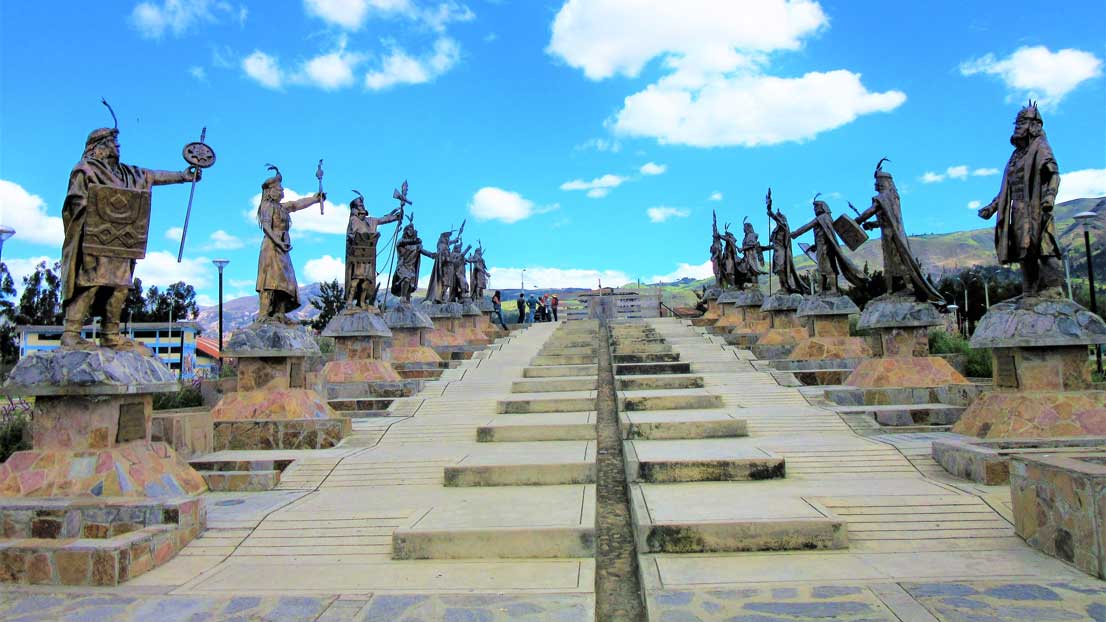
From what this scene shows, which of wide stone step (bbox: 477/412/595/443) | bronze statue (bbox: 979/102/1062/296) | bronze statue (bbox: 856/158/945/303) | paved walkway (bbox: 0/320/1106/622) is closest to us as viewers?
paved walkway (bbox: 0/320/1106/622)

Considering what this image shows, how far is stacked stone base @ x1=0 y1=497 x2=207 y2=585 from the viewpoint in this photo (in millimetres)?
4113

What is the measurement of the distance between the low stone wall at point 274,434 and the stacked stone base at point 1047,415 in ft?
23.2

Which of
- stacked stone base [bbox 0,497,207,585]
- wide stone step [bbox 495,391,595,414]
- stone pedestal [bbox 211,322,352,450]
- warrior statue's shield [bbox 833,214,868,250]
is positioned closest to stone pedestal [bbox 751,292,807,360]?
warrior statue's shield [bbox 833,214,868,250]

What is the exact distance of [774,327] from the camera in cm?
1548

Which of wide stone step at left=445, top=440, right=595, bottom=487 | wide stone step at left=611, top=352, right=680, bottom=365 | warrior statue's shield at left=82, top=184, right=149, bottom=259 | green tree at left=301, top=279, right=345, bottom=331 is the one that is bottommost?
wide stone step at left=445, top=440, right=595, bottom=487

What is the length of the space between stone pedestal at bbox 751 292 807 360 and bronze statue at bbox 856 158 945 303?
12.1 feet

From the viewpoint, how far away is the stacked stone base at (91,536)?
4.11m

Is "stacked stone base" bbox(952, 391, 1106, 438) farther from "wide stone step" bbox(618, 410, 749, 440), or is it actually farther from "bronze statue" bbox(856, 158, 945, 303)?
"bronze statue" bbox(856, 158, 945, 303)

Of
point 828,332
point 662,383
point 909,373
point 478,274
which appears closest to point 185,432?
point 662,383

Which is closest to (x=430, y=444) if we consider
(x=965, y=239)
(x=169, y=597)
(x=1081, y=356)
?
(x=169, y=597)

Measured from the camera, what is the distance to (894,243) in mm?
9945

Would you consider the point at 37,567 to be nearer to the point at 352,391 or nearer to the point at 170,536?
the point at 170,536

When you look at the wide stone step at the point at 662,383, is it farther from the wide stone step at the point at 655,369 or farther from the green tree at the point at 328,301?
the green tree at the point at 328,301

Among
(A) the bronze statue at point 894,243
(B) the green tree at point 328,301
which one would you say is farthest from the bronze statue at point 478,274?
(A) the bronze statue at point 894,243
